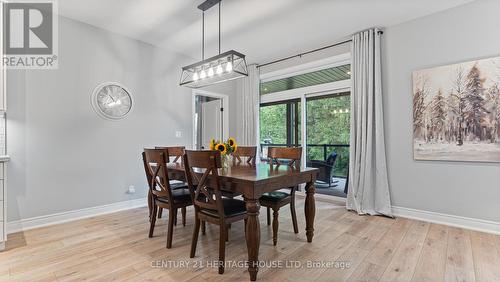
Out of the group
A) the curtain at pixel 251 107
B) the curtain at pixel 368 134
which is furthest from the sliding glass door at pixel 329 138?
the curtain at pixel 251 107

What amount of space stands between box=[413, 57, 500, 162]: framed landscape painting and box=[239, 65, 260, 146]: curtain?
274 cm

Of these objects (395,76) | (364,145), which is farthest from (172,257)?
(395,76)

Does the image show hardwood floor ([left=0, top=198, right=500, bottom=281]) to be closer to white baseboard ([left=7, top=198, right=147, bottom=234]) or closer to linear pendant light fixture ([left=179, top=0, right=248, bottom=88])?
white baseboard ([left=7, top=198, right=147, bottom=234])

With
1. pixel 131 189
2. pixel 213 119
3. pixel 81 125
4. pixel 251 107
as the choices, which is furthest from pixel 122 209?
pixel 251 107

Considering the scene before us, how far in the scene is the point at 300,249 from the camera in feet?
7.54

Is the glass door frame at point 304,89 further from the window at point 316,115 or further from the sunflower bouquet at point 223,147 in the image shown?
the sunflower bouquet at point 223,147

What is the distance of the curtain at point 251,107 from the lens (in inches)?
197

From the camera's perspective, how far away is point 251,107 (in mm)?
5043

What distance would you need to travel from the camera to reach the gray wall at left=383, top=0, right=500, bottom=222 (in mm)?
2738

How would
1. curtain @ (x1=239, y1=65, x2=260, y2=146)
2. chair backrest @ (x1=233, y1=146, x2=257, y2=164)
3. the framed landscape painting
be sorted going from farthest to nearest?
curtain @ (x1=239, y1=65, x2=260, y2=146)
chair backrest @ (x1=233, y1=146, x2=257, y2=164)
the framed landscape painting

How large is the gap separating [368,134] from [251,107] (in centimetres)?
240

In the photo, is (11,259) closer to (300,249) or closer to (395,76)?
(300,249)

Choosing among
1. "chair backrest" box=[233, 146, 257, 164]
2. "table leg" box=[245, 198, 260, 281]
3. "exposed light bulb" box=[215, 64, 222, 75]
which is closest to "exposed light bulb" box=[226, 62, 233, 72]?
"exposed light bulb" box=[215, 64, 222, 75]

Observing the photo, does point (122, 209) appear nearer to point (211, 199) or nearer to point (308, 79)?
point (211, 199)
